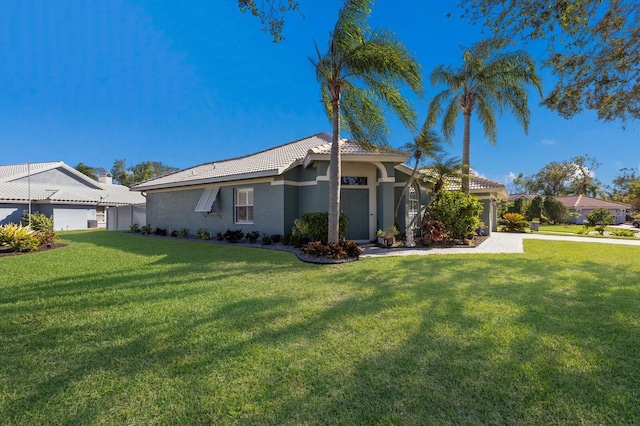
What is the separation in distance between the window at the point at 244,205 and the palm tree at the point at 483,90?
38.9 feet

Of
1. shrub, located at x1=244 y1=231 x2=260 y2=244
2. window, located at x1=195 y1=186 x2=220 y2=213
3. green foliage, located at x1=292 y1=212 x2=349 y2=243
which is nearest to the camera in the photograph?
green foliage, located at x1=292 y1=212 x2=349 y2=243

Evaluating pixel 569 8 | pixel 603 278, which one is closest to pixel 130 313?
pixel 569 8

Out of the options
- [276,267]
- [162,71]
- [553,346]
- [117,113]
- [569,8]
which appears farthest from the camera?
[117,113]

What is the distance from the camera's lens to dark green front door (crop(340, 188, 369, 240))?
1391cm

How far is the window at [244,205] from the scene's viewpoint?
623 inches

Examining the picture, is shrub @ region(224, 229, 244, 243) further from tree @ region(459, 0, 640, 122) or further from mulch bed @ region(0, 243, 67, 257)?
tree @ region(459, 0, 640, 122)

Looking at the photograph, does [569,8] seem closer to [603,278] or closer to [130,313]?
[603,278]

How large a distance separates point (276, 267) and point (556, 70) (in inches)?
380

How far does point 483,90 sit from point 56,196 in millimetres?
37426

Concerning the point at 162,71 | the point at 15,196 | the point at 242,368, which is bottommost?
the point at 242,368

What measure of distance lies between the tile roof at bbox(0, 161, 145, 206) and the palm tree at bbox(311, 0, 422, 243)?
2692cm

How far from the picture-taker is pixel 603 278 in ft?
24.6

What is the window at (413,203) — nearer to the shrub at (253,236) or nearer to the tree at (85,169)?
the shrub at (253,236)

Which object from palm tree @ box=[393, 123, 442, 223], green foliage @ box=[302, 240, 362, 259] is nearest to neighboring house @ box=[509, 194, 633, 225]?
palm tree @ box=[393, 123, 442, 223]
